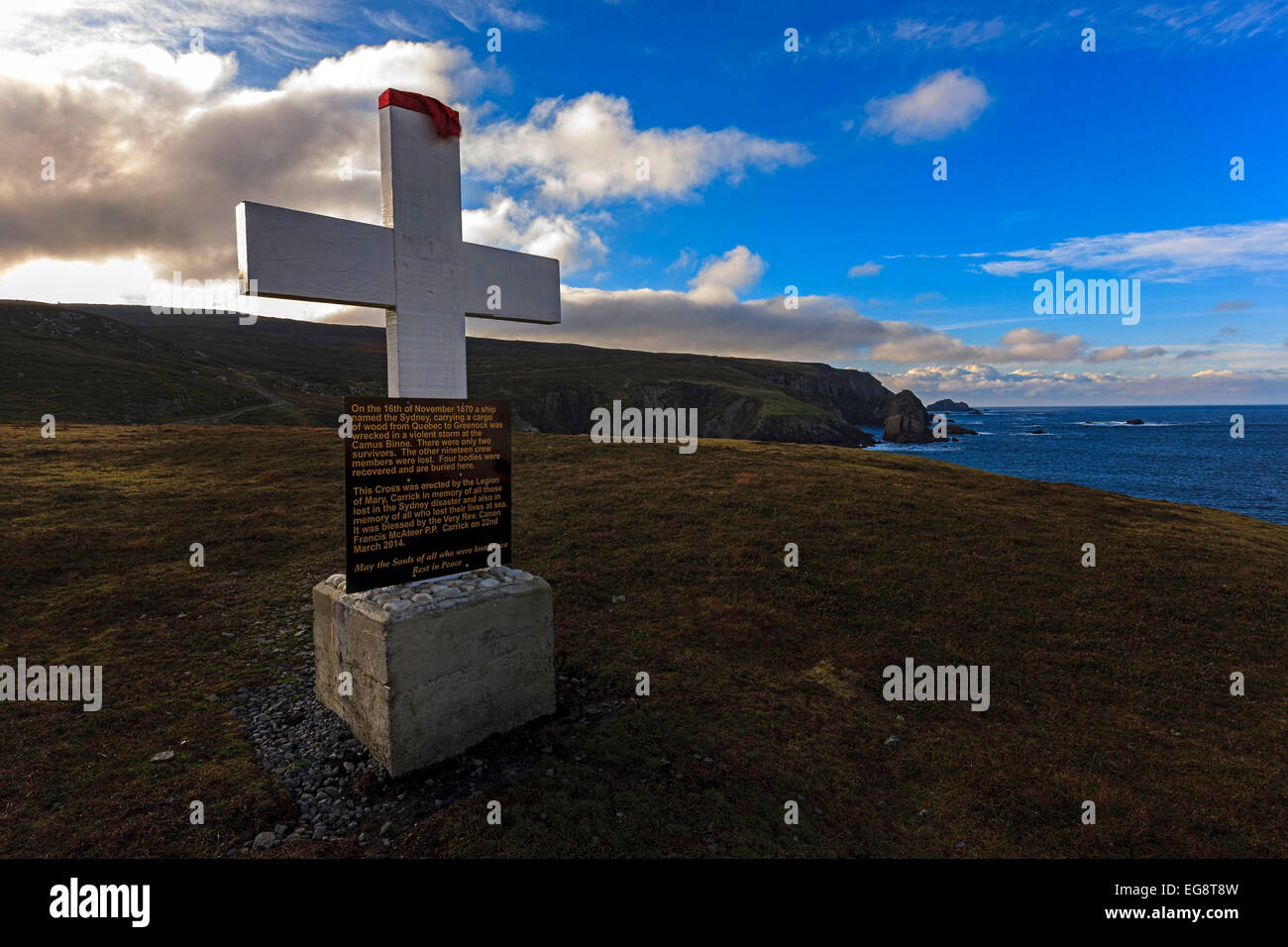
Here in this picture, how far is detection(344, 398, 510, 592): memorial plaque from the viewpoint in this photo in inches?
299

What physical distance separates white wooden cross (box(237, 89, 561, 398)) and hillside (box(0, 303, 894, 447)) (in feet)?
108

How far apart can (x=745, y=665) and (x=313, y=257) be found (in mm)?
9796

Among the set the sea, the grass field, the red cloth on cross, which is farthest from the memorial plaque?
the sea

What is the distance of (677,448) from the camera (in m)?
30.5

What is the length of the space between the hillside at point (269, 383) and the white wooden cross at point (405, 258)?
32785mm

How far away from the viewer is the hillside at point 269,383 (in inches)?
2675

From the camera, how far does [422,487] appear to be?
8211mm
